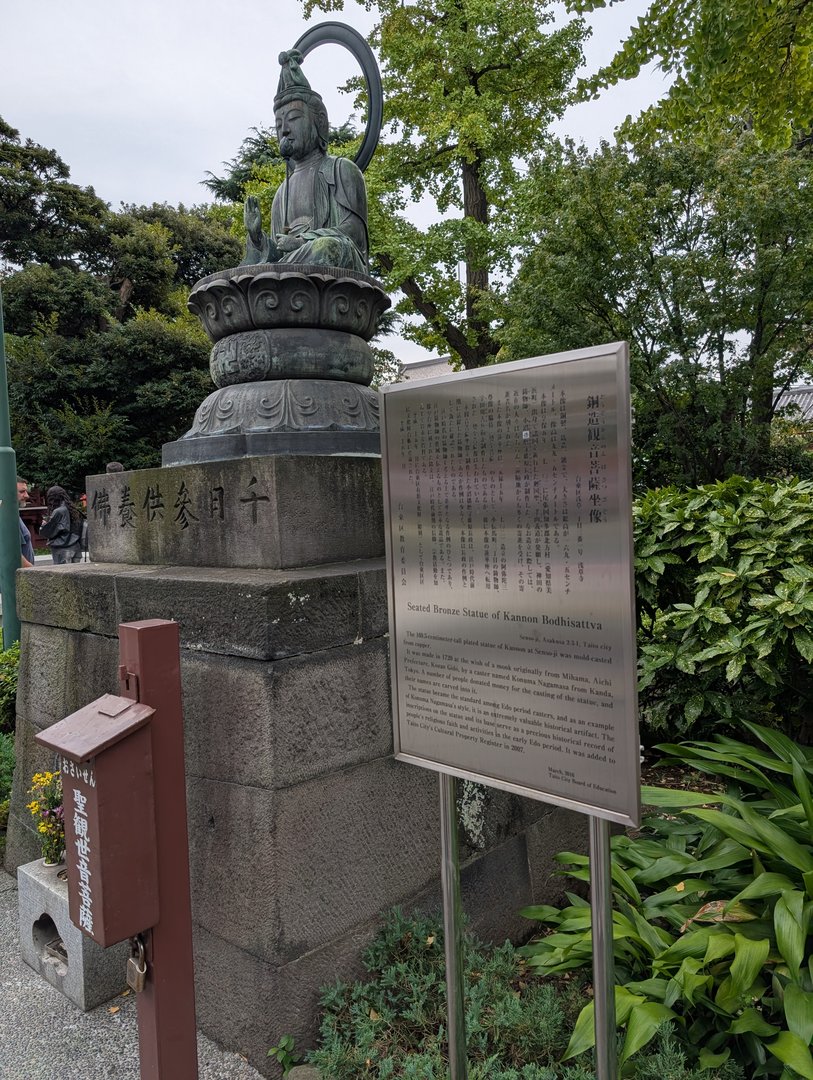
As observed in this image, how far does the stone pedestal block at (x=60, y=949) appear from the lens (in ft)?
8.43

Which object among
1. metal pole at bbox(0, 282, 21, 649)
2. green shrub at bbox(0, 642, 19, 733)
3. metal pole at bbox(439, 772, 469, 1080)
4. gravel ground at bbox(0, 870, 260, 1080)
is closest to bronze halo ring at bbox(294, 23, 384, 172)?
metal pole at bbox(0, 282, 21, 649)

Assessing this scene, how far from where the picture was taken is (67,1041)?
241cm

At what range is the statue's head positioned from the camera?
13.3 ft

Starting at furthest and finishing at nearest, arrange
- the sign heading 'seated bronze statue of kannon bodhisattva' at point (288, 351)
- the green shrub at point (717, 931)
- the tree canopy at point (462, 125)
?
the tree canopy at point (462, 125)
the sign heading 'seated bronze statue of kannon bodhisattva' at point (288, 351)
the green shrub at point (717, 931)

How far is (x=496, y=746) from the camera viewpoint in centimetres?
167

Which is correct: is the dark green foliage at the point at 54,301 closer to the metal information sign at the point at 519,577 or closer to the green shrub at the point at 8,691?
the green shrub at the point at 8,691

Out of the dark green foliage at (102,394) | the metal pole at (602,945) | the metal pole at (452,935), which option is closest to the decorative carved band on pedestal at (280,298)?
the metal pole at (452,935)

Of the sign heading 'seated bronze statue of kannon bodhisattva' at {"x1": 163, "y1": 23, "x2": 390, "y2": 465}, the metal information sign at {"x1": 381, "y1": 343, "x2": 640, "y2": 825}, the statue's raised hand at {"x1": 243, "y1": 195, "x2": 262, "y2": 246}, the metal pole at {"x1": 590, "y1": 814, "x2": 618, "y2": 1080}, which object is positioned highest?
the statue's raised hand at {"x1": 243, "y1": 195, "x2": 262, "y2": 246}

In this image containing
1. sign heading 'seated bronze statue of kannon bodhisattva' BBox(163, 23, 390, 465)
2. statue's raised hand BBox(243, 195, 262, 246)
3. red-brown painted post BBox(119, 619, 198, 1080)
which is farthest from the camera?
statue's raised hand BBox(243, 195, 262, 246)

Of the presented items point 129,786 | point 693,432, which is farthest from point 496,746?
point 693,432

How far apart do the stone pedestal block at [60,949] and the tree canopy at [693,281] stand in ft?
25.8

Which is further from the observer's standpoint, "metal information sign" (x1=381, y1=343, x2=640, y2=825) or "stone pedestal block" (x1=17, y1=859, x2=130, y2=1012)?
"stone pedestal block" (x1=17, y1=859, x2=130, y2=1012)

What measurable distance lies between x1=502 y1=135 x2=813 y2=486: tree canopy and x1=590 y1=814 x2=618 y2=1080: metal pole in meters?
7.78

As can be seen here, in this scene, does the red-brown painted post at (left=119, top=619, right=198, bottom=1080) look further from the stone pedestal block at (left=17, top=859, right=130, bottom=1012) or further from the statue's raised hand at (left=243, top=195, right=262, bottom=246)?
the statue's raised hand at (left=243, top=195, right=262, bottom=246)
